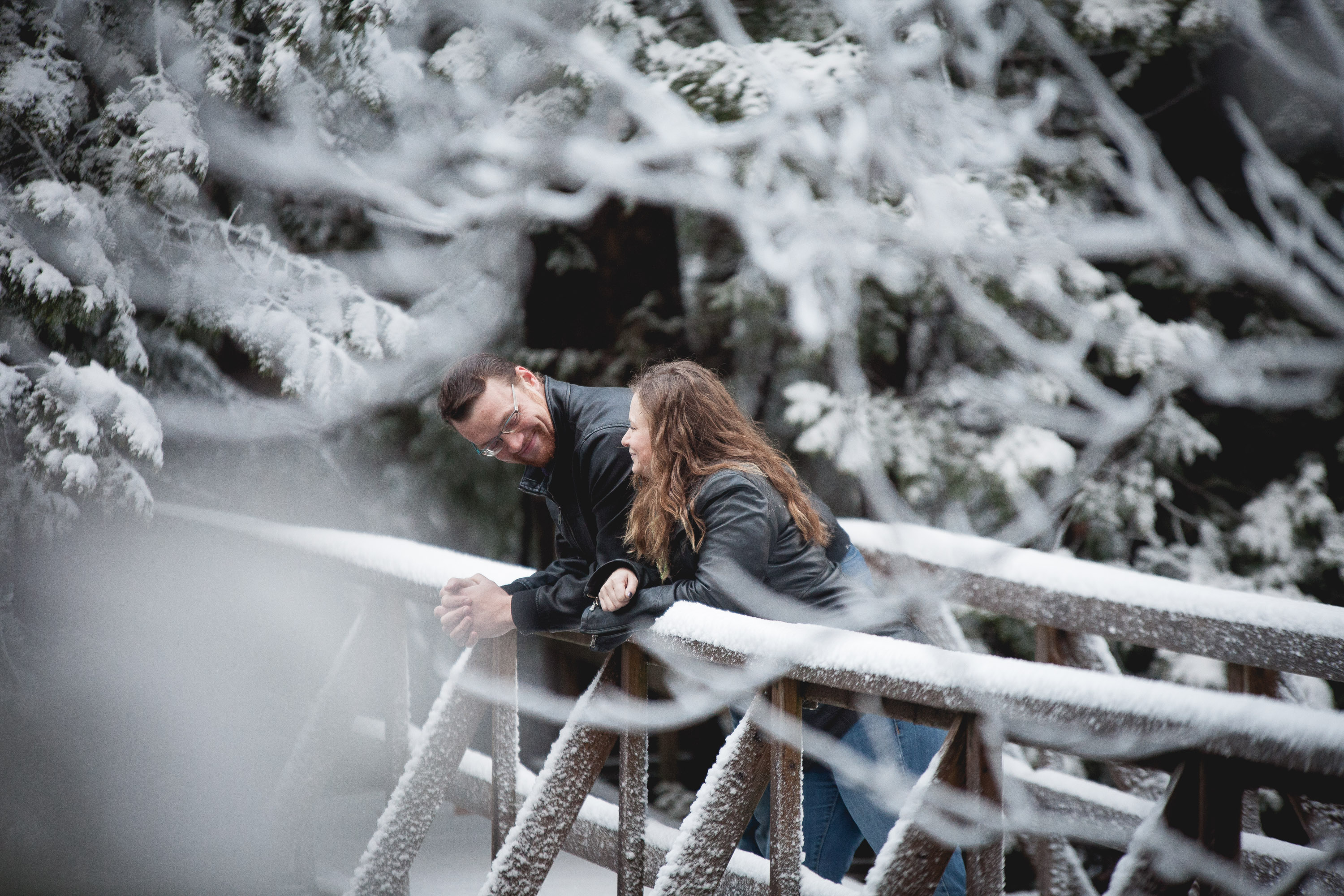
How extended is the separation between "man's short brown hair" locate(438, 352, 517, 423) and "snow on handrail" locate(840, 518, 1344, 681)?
3.42 ft

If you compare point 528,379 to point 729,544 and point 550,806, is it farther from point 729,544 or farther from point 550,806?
point 550,806

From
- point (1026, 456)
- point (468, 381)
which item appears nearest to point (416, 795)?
point (468, 381)

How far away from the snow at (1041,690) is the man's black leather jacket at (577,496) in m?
0.37

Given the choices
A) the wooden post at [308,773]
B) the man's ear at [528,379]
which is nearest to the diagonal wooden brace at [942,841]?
the man's ear at [528,379]

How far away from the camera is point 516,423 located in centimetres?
242

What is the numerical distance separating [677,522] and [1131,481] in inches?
160

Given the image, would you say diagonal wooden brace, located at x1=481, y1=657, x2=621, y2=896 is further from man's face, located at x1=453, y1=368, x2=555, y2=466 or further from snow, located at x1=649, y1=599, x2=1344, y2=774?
man's face, located at x1=453, y1=368, x2=555, y2=466

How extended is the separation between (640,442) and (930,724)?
889 millimetres

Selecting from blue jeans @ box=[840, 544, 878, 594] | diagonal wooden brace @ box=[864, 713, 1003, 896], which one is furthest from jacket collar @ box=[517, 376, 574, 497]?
diagonal wooden brace @ box=[864, 713, 1003, 896]

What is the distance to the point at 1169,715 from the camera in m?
1.27

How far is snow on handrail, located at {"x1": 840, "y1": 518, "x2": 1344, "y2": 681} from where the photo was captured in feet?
6.82

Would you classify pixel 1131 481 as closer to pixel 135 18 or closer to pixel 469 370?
pixel 469 370

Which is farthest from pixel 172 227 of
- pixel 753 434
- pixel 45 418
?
pixel 753 434

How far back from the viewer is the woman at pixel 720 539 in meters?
1.98
